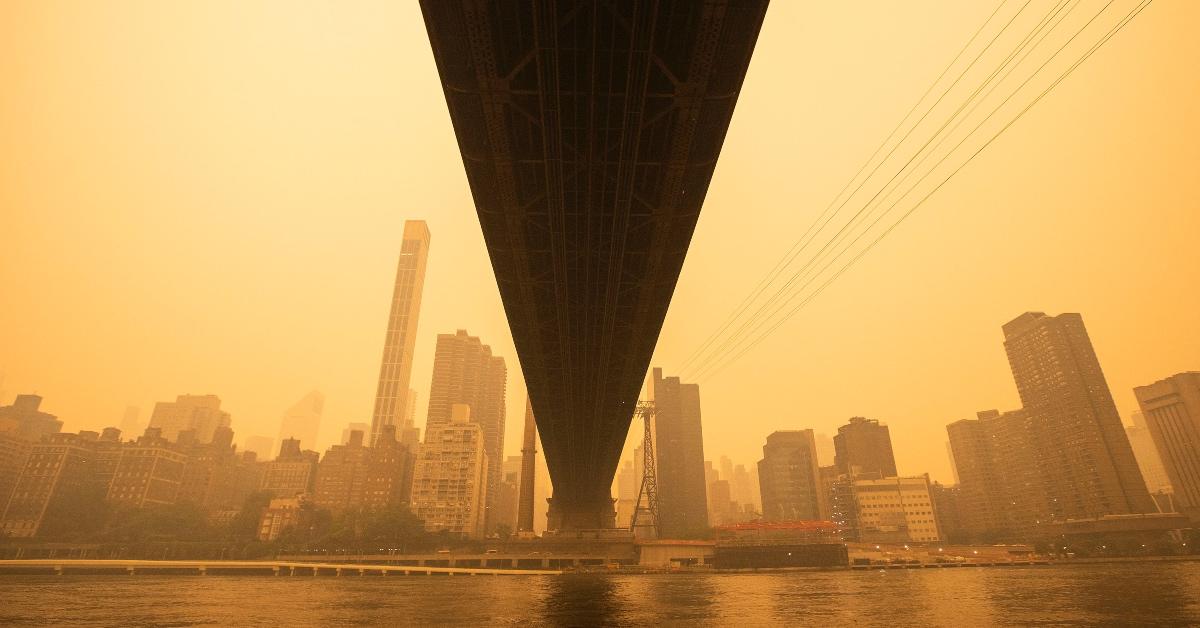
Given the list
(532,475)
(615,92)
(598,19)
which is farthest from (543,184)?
(532,475)

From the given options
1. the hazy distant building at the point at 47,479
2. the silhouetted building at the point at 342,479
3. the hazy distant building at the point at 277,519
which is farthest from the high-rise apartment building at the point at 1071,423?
the hazy distant building at the point at 47,479

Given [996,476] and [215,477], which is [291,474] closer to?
[215,477]

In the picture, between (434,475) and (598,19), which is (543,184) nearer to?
(598,19)

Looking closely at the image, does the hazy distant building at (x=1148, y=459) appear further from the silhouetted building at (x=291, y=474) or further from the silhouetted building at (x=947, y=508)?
the silhouetted building at (x=291, y=474)

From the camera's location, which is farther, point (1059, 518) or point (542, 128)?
point (1059, 518)

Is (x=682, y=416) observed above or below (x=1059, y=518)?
above

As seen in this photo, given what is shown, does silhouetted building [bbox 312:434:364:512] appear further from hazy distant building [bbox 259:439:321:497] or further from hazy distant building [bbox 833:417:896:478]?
hazy distant building [bbox 833:417:896:478]

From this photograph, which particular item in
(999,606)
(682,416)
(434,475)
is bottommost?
(999,606)
